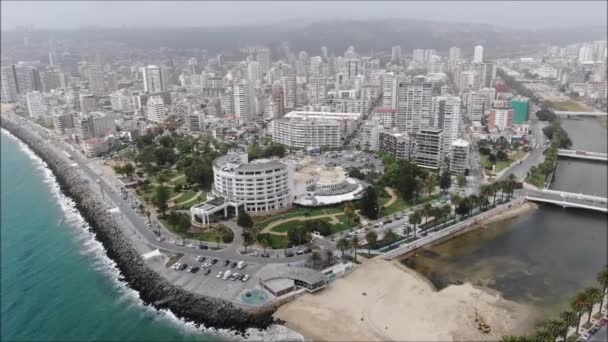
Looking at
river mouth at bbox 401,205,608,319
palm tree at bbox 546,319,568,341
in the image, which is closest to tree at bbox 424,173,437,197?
river mouth at bbox 401,205,608,319

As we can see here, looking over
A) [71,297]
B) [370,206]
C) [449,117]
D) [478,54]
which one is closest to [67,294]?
[71,297]

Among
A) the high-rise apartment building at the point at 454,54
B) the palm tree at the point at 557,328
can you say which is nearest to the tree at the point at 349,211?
the palm tree at the point at 557,328

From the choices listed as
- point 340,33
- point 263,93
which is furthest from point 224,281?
point 340,33

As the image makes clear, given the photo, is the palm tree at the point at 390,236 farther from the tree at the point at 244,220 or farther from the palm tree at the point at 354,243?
the tree at the point at 244,220

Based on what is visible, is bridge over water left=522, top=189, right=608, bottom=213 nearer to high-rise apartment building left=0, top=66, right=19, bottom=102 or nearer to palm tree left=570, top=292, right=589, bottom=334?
palm tree left=570, top=292, right=589, bottom=334

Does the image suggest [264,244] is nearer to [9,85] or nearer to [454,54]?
[454,54]

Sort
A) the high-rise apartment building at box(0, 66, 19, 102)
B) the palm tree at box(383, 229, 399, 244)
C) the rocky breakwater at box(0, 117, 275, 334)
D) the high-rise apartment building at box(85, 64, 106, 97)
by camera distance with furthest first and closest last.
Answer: the high-rise apartment building at box(85, 64, 106, 97)
the high-rise apartment building at box(0, 66, 19, 102)
the palm tree at box(383, 229, 399, 244)
the rocky breakwater at box(0, 117, 275, 334)
